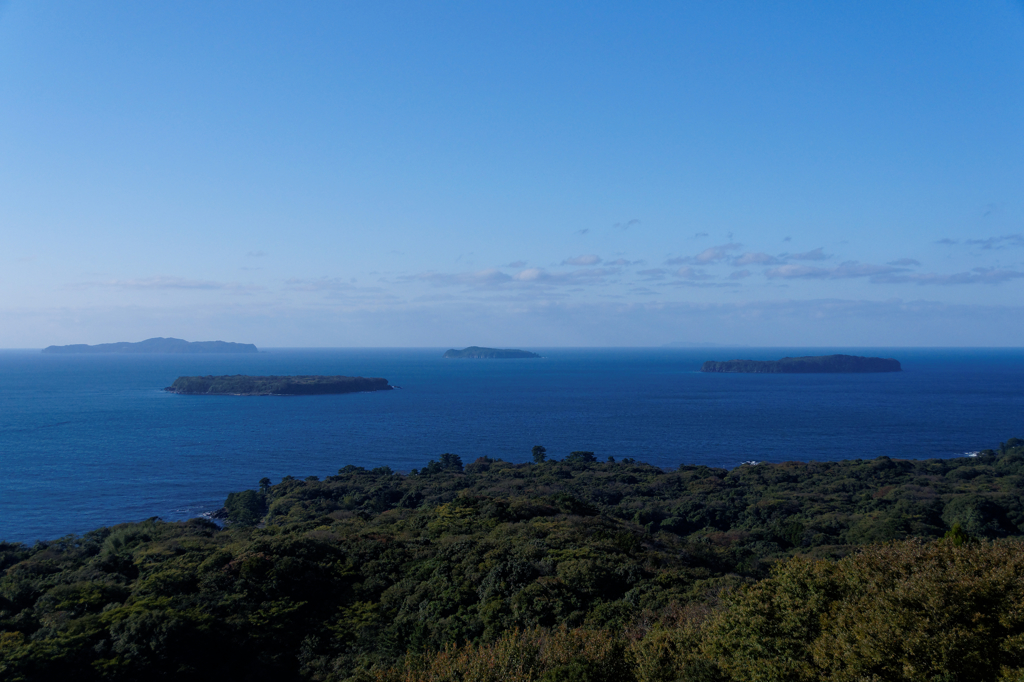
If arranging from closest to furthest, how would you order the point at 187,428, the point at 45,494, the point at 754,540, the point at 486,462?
the point at 754,540
the point at 45,494
the point at 486,462
the point at 187,428

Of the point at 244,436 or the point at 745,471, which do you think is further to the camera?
the point at 244,436

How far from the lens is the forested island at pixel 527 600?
32.7ft

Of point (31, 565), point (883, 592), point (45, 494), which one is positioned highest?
point (883, 592)

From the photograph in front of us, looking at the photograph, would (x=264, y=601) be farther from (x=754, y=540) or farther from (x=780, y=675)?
(x=754, y=540)

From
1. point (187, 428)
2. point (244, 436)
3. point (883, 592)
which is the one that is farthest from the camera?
point (187, 428)

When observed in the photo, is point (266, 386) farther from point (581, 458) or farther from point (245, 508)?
point (245, 508)

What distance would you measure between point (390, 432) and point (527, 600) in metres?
70.4

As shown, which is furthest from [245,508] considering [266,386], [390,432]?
[266,386]

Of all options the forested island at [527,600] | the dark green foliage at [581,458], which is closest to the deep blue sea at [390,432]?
the dark green foliage at [581,458]

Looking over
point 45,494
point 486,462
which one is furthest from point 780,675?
point 45,494

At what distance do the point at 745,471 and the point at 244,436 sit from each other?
6262 centimetres

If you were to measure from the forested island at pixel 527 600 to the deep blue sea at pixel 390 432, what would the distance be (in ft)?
80.2

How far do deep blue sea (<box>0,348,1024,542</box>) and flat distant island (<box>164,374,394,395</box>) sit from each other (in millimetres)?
8660

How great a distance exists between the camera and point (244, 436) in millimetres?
83750
